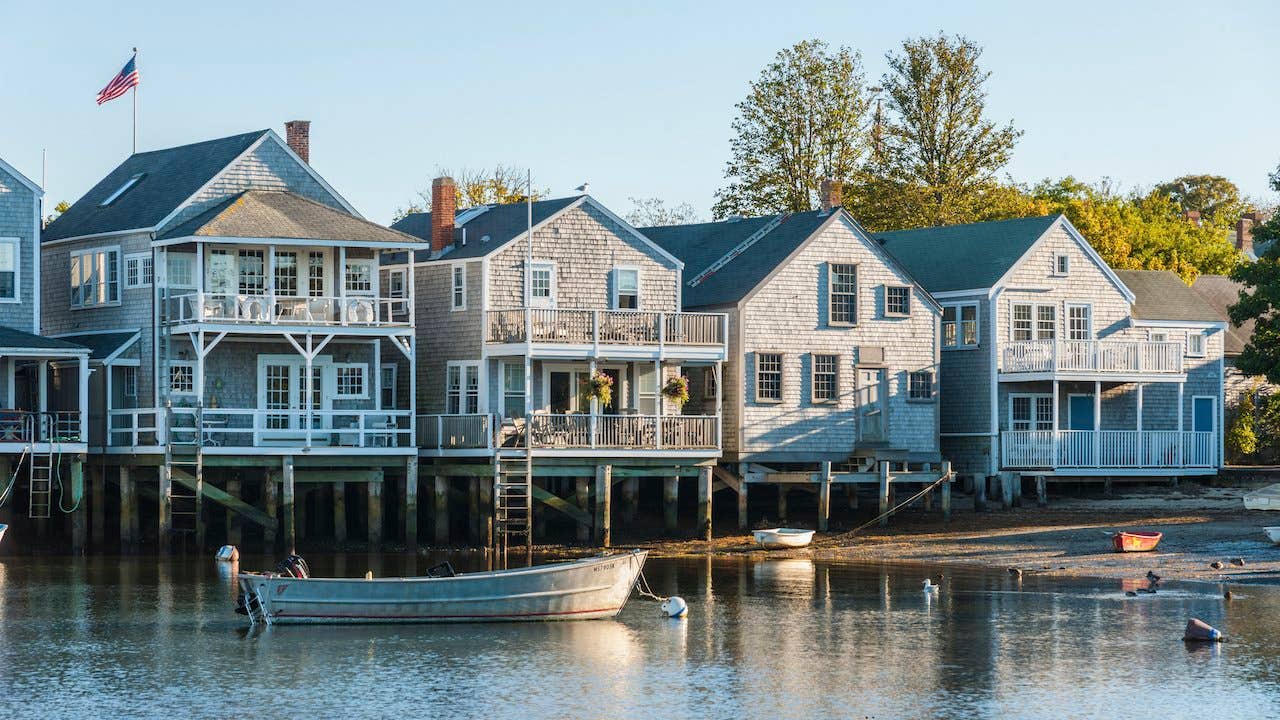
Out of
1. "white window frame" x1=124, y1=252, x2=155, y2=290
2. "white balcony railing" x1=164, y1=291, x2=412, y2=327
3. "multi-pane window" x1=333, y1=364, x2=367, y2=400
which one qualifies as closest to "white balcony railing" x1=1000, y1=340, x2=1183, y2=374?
"white balcony railing" x1=164, y1=291, x2=412, y2=327

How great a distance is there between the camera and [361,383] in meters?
52.5

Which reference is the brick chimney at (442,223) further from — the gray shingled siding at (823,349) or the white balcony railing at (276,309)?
the gray shingled siding at (823,349)

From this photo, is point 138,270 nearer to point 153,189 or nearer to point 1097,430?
point 153,189

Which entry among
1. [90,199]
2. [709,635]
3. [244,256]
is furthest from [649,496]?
[709,635]

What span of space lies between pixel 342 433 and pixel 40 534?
26.8 ft

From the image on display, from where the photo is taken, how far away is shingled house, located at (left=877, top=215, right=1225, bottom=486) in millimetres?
57500

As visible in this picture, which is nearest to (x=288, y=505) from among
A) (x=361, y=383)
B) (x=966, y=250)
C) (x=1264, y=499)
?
(x=361, y=383)

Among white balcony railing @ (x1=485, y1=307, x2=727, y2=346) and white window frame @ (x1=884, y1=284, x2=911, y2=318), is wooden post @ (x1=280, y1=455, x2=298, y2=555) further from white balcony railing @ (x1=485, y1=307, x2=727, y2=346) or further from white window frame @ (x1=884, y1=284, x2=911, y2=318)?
white window frame @ (x1=884, y1=284, x2=911, y2=318)

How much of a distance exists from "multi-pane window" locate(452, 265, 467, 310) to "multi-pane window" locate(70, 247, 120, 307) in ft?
28.6

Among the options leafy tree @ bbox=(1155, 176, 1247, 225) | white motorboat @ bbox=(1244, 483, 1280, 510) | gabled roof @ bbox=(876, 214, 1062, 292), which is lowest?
white motorboat @ bbox=(1244, 483, 1280, 510)

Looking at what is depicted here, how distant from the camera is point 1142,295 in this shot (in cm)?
6269

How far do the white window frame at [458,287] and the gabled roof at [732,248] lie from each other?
24.6 ft

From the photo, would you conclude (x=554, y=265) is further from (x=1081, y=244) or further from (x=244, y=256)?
(x=1081, y=244)

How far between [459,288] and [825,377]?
35.1 feet
